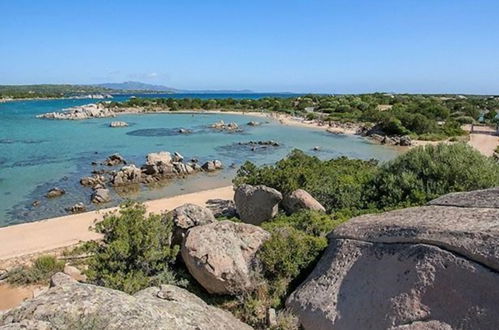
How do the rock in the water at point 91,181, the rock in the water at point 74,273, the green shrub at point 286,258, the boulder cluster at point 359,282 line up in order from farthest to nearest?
the rock in the water at point 91,181, the rock in the water at point 74,273, the green shrub at point 286,258, the boulder cluster at point 359,282

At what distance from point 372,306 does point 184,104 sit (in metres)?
104

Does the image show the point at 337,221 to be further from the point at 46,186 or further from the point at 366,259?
the point at 46,186

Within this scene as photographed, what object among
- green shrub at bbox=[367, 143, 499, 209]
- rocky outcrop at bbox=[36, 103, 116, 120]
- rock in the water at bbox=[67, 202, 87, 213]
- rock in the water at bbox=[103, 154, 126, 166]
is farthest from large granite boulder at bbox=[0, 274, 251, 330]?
rocky outcrop at bbox=[36, 103, 116, 120]

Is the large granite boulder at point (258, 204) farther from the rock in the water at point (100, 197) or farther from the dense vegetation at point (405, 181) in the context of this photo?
the rock in the water at point (100, 197)

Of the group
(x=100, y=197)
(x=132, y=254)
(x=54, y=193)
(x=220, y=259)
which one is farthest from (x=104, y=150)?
(x=220, y=259)

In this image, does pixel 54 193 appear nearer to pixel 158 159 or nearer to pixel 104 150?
pixel 158 159

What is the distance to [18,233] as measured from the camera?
18438 millimetres

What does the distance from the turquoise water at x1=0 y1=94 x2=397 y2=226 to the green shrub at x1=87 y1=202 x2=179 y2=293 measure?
46.8ft

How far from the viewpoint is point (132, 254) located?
10.1m

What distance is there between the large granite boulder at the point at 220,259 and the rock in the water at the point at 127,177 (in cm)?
A: 2191

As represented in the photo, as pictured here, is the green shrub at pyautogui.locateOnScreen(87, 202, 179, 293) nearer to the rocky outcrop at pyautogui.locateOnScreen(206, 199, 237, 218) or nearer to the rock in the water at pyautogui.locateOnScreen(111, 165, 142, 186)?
the rocky outcrop at pyautogui.locateOnScreen(206, 199, 237, 218)

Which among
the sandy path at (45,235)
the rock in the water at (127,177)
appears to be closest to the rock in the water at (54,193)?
the rock in the water at (127,177)

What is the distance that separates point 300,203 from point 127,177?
19.2m

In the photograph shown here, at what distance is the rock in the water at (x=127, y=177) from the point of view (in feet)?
100
